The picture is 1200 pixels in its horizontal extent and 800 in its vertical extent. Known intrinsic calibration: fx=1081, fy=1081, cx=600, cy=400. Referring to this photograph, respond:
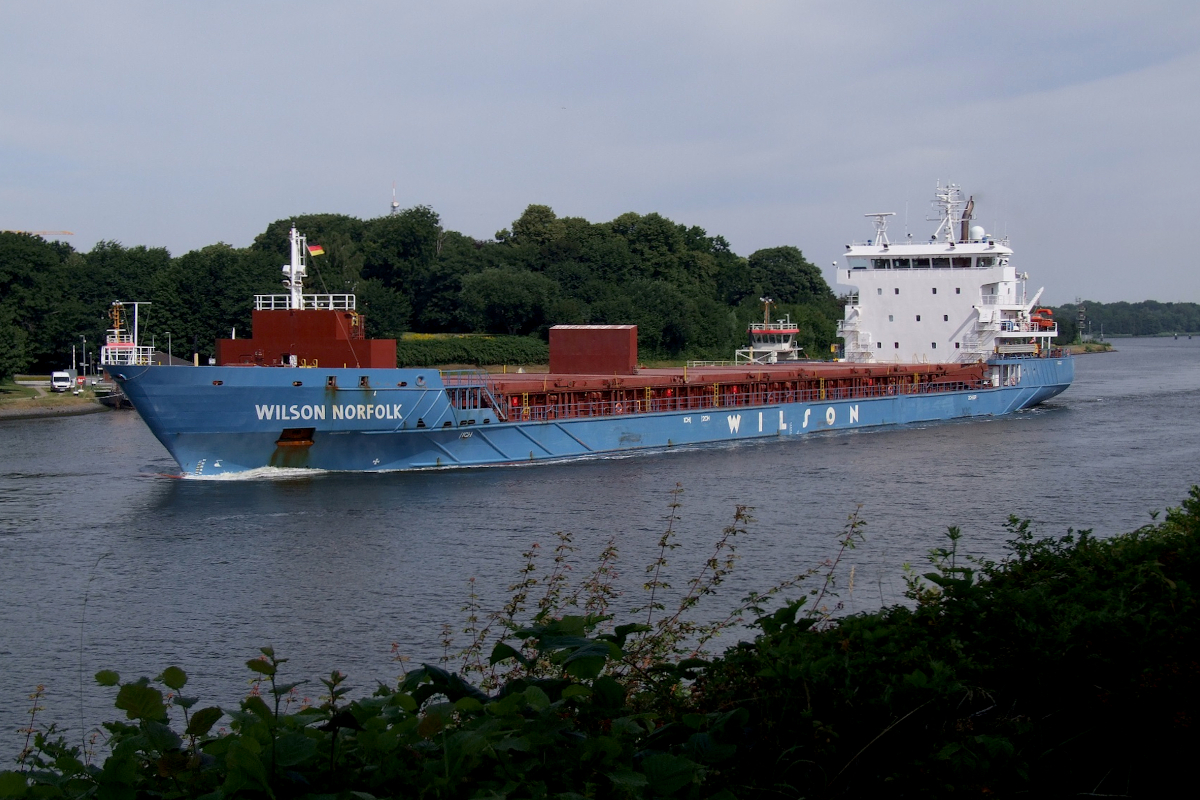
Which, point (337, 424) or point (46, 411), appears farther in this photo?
point (46, 411)

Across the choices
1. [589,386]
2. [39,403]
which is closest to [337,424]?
[589,386]

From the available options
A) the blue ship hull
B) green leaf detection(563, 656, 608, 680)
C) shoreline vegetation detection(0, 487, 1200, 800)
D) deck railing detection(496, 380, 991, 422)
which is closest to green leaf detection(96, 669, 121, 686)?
shoreline vegetation detection(0, 487, 1200, 800)

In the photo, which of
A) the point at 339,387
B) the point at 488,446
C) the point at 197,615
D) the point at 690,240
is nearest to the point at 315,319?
the point at 339,387

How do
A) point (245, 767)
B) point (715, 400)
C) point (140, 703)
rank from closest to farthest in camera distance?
point (245, 767), point (140, 703), point (715, 400)

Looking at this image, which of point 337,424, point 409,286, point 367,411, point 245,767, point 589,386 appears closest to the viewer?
point 245,767

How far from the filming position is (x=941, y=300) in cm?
4419

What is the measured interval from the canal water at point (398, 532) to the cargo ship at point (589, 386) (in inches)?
40.2

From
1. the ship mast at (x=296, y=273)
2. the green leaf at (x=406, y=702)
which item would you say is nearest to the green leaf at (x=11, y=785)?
the green leaf at (x=406, y=702)

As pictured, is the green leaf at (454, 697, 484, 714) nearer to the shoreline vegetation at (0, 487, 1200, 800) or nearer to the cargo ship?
the shoreline vegetation at (0, 487, 1200, 800)

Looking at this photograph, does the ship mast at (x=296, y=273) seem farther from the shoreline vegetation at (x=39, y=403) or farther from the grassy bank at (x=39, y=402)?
the grassy bank at (x=39, y=402)

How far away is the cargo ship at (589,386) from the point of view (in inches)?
968

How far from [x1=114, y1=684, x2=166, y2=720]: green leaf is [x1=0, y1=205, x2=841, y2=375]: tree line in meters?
48.4

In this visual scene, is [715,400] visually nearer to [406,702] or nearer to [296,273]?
[296,273]

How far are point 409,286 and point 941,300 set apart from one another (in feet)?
126
